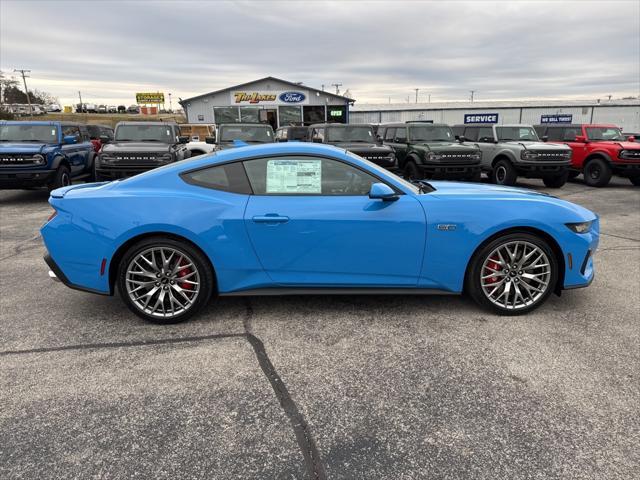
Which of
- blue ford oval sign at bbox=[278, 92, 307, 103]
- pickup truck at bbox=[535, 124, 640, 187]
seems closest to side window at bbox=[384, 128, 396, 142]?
pickup truck at bbox=[535, 124, 640, 187]

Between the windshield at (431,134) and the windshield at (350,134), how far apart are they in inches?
57.3

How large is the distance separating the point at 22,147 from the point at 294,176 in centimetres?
847

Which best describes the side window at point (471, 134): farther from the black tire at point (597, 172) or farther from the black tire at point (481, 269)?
the black tire at point (481, 269)

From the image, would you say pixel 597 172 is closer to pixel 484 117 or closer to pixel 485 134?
pixel 485 134

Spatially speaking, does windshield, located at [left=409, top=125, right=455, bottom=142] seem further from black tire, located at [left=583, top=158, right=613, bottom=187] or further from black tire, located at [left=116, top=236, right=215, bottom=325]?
black tire, located at [left=116, top=236, right=215, bottom=325]

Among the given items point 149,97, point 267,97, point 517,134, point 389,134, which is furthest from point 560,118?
point 149,97

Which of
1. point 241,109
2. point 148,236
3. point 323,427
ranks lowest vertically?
point 323,427

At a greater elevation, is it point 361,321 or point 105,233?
point 105,233

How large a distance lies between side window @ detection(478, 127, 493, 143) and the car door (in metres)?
11.0

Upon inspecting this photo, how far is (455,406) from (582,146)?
13.1 meters

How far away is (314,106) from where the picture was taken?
113 ft

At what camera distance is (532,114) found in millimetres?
33938

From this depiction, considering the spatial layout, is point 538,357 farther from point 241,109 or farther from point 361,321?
point 241,109

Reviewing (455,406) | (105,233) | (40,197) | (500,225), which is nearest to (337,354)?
(455,406)
